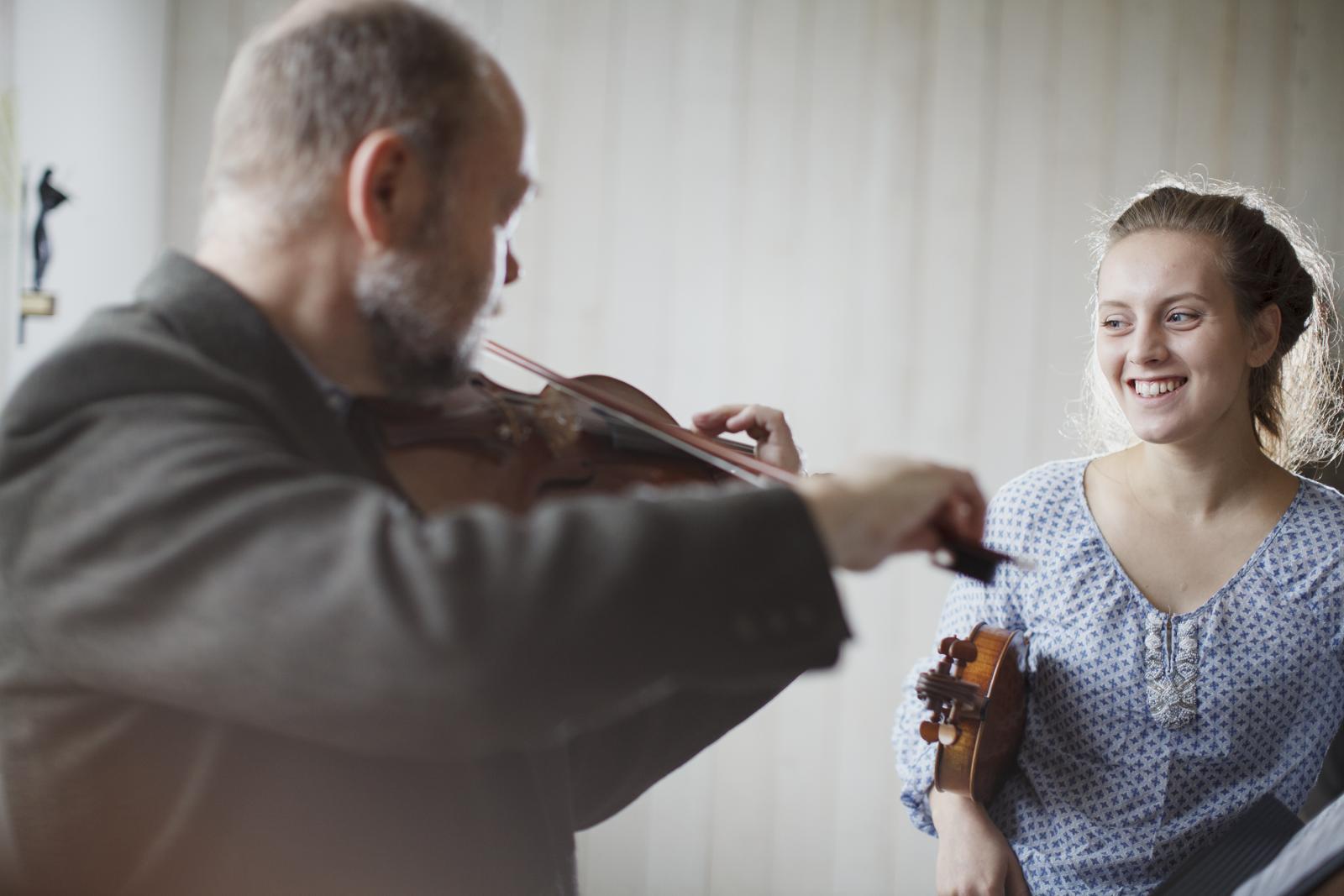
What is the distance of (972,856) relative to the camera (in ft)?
4.59

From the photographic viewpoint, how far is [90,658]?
1.86 ft

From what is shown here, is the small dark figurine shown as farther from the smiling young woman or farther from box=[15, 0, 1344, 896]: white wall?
the smiling young woman

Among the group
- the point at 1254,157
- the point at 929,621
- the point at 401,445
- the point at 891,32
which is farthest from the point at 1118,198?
the point at 401,445

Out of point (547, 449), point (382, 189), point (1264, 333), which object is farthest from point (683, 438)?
point (1264, 333)

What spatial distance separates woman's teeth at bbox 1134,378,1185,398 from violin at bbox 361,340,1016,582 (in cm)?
79

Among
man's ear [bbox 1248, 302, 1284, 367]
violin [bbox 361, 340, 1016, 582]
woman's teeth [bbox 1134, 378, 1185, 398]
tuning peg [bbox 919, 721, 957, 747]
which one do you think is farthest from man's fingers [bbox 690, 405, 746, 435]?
man's ear [bbox 1248, 302, 1284, 367]

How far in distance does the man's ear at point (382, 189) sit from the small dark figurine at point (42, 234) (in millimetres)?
1434

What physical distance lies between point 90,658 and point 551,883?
0.40 meters

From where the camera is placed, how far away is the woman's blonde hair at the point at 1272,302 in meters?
1.55

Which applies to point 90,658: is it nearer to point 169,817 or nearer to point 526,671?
point 169,817

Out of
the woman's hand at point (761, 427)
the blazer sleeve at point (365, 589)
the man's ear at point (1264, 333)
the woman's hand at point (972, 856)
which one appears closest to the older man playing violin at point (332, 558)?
the blazer sleeve at point (365, 589)

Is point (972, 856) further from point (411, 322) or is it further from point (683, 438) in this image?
point (411, 322)

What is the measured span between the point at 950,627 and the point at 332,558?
49.9 inches

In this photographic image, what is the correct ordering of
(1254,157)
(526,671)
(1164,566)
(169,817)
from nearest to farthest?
(526,671)
(169,817)
(1164,566)
(1254,157)
